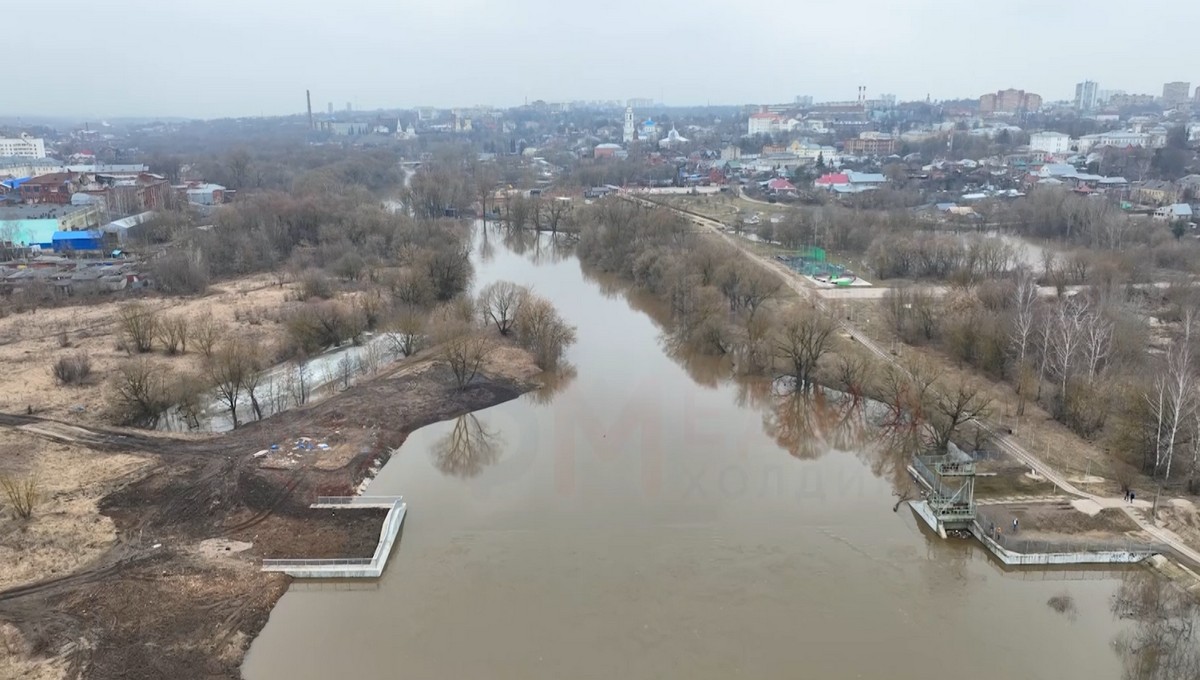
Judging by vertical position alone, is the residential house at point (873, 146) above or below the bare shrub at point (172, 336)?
above

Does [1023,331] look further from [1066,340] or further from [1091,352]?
[1091,352]

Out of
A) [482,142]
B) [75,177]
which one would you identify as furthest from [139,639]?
[482,142]

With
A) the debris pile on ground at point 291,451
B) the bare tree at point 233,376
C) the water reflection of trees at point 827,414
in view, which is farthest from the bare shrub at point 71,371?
the water reflection of trees at point 827,414

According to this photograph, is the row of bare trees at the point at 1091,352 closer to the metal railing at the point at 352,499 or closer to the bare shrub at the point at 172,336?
the metal railing at the point at 352,499

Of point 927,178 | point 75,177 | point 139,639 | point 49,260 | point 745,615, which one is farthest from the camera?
point 927,178

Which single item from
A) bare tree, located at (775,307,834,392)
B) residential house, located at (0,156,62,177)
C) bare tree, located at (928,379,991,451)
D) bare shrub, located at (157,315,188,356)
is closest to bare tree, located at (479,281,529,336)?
bare tree, located at (775,307,834,392)

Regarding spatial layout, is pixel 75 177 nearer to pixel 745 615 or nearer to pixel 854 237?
pixel 854 237

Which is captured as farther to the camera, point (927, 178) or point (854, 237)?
point (927, 178)
